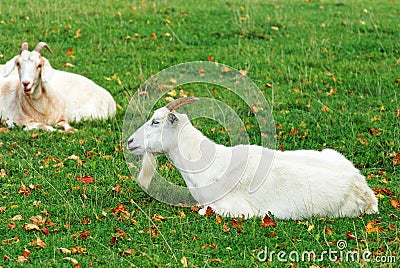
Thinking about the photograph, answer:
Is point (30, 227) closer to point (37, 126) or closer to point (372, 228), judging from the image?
point (372, 228)

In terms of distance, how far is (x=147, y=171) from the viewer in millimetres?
7836

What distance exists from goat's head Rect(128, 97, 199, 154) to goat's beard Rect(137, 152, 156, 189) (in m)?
0.15

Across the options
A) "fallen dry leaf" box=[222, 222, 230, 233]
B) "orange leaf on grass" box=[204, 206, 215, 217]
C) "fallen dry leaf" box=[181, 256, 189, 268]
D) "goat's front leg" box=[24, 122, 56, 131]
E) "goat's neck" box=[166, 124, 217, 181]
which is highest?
"goat's neck" box=[166, 124, 217, 181]

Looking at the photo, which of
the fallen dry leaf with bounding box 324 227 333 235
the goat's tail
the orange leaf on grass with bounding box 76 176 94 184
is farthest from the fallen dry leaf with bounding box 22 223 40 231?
the goat's tail

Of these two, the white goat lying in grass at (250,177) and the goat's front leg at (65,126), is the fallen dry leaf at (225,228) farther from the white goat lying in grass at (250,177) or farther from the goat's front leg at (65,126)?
the goat's front leg at (65,126)

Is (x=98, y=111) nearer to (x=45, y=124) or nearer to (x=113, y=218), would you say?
(x=45, y=124)

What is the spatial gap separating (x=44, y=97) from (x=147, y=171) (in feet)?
13.1

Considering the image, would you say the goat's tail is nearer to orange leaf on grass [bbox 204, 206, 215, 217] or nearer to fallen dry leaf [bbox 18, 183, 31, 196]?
orange leaf on grass [bbox 204, 206, 215, 217]

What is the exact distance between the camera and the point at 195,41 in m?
14.8

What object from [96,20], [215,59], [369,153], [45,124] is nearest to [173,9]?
[96,20]

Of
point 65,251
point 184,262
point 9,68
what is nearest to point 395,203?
point 184,262

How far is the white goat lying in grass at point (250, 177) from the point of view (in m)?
7.22

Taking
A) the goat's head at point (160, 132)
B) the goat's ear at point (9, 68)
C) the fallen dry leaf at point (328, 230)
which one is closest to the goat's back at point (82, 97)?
the goat's ear at point (9, 68)

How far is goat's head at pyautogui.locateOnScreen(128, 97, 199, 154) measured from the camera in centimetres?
733
